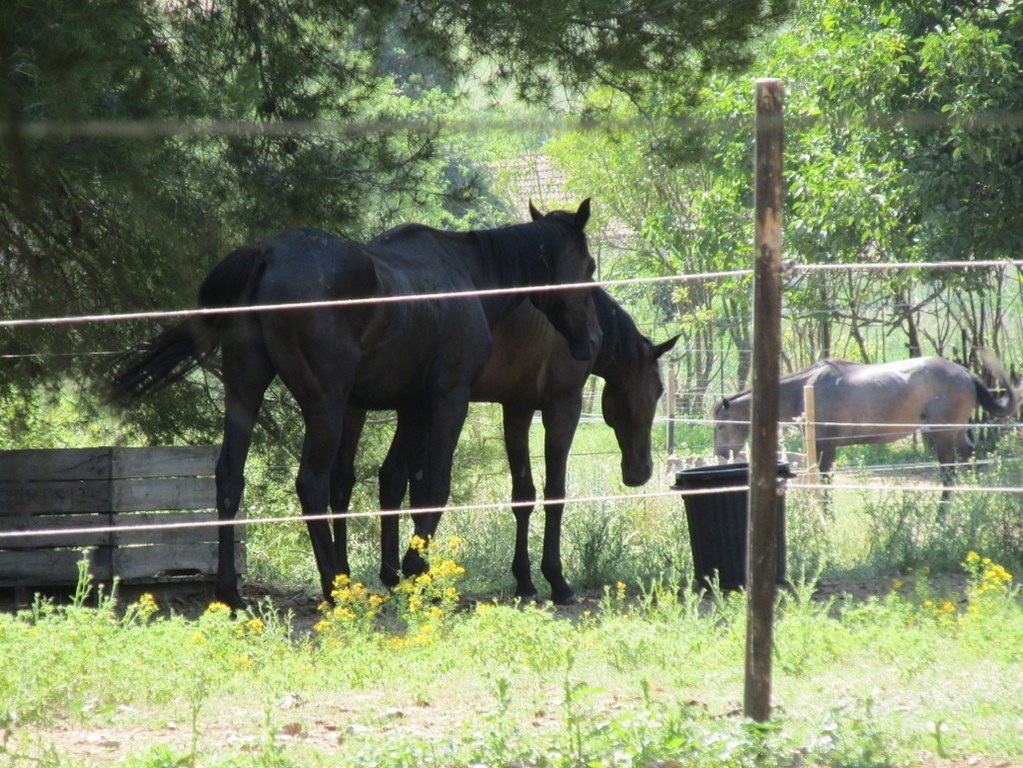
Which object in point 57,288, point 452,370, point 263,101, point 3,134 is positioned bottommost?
point 452,370

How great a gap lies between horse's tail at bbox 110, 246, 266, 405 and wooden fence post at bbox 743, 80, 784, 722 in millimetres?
2840

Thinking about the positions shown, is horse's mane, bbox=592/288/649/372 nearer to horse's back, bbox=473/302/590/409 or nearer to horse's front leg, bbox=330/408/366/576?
horse's back, bbox=473/302/590/409

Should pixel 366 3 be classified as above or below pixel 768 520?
above

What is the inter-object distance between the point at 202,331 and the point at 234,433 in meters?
0.59

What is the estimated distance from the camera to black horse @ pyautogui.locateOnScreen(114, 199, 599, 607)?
598 centimetres

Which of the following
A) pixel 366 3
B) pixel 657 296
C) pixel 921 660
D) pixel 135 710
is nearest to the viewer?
pixel 135 710

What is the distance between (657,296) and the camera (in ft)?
78.5

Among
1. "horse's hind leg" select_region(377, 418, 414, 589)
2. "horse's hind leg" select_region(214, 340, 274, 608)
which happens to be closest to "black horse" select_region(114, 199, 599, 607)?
"horse's hind leg" select_region(214, 340, 274, 608)

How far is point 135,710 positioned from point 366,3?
4435 mm

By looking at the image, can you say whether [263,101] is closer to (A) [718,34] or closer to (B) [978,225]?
(A) [718,34]

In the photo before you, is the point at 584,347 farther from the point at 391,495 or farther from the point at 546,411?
the point at 391,495

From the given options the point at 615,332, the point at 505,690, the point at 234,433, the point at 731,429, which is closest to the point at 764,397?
the point at 505,690

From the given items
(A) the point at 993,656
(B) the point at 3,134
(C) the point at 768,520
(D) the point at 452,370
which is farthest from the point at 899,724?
(B) the point at 3,134

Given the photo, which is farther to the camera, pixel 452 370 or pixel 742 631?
pixel 452 370
